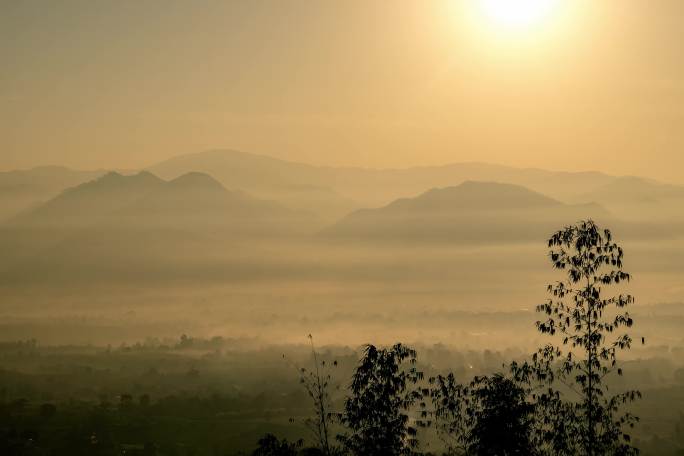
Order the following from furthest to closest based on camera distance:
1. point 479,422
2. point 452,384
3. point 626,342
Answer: point 452,384, point 479,422, point 626,342

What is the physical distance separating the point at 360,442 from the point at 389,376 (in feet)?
16.9

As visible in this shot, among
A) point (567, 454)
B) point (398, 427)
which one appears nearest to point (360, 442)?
point (398, 427)

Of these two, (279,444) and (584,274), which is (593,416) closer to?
(584,274)

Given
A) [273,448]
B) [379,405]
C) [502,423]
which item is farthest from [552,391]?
[273,448]

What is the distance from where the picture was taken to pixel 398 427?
5594 cm

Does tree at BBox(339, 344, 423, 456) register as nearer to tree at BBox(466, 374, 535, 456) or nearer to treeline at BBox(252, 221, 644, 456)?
treeline at BBox(252, 221, 644, 456)

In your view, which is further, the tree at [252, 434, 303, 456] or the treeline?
the tree at [252, 434, 303, 456]

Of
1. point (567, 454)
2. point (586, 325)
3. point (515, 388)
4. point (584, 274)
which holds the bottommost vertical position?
point (567, 454)

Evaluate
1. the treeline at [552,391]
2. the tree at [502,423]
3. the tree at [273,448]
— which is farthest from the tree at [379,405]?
the tree at [502,423]

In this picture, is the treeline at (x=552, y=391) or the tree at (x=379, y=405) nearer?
the treeline at (x=552, y=391)

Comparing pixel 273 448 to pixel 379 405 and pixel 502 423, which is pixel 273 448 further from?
pixel 502 423

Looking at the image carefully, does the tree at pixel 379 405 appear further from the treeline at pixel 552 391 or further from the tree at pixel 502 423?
the tree at pixel 502 423

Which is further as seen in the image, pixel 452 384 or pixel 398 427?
pixel 452 384

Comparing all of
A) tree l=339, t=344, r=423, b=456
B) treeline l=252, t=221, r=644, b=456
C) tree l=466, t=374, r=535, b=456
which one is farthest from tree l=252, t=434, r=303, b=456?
tree l=466, t=374, r=535, b=456
